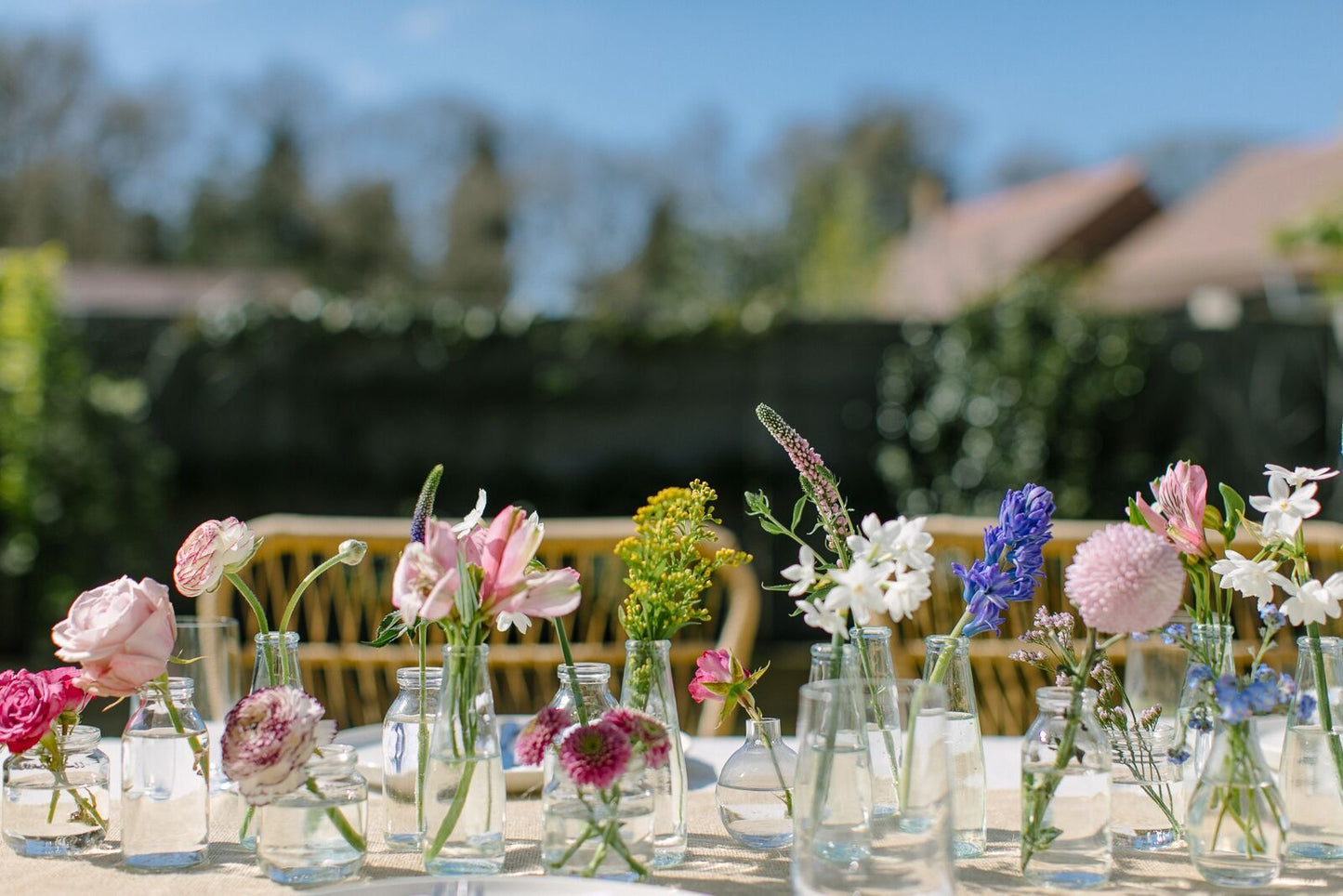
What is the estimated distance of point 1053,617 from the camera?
87 cm

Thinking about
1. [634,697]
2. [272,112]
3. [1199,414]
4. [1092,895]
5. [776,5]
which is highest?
[776,5]

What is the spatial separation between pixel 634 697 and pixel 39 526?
4.15 meters

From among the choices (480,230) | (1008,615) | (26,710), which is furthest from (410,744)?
(480,230)

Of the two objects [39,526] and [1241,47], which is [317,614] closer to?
[39,526]

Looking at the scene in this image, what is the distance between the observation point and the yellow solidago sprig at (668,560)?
0.89 meters

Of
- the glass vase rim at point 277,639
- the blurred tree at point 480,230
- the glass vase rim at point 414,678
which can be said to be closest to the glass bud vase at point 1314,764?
the glass vase rim at point 414,678

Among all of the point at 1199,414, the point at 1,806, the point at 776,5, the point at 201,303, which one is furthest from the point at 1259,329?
the point at 776,5

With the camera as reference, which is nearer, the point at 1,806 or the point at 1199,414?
the point at 1,806

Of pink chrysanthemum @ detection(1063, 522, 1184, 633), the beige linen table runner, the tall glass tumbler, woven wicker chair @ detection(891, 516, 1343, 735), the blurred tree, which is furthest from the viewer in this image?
the blurred tree

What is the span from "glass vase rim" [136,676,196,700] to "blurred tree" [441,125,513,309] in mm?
19064

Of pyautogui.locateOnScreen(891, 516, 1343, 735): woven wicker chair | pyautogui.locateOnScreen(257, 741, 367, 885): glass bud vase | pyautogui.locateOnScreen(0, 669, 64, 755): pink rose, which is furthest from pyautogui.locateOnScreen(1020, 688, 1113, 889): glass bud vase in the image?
pyautogui.locateOnScreen(891, 516, 1343, 735): woven wicker chair

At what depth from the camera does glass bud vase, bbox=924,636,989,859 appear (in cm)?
92

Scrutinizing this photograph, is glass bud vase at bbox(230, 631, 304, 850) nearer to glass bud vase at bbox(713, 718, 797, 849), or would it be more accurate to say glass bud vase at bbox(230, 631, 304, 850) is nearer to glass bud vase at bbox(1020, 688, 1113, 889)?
glass bud vase at bbox(713, 718, 797, 849)

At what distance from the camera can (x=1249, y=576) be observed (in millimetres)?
897
